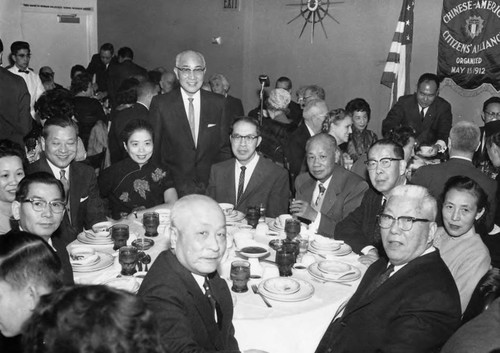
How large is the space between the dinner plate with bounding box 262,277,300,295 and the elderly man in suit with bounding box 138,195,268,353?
425mm

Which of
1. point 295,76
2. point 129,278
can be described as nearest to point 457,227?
point 129,278

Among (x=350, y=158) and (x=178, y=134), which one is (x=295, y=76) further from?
(x=178, y=134)

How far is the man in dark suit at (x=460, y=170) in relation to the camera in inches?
154

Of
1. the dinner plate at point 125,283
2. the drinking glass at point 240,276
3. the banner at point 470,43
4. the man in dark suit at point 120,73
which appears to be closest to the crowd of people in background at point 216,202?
the dinner plate at point 125,283

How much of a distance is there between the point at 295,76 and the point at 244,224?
5669 millimetres

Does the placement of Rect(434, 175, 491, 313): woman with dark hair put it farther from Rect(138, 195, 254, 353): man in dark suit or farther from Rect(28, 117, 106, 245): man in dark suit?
Rect(28, 117, 106, 245): man in dark suit

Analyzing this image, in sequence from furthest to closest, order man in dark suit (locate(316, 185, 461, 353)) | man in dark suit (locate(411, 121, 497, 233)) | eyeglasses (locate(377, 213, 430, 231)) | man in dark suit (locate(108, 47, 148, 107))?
man in dark suit (locate(108, 47, 148, 107))
man in dark suit (locate(411, 121, 497, 233))
eyeglasses (locate(377, 213, 430, 231))
man in dark suit (locate(316, 185, 461, 353))

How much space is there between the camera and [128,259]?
2.65m

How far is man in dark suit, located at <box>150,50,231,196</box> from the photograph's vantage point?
455cm

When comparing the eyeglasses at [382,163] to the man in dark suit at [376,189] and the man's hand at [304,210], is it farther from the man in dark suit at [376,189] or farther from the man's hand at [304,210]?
the man's hand at [304,210]

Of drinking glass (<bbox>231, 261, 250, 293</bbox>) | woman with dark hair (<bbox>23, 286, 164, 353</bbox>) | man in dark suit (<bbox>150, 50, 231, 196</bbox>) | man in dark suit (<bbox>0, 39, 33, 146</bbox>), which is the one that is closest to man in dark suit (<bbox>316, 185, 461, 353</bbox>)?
drinking glass (<bbox>231, 261, 250, 293</bbox>)

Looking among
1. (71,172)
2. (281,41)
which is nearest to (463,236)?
(71,172)

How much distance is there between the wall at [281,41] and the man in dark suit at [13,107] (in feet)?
14.7

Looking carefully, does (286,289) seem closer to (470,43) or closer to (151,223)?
(151,223)
